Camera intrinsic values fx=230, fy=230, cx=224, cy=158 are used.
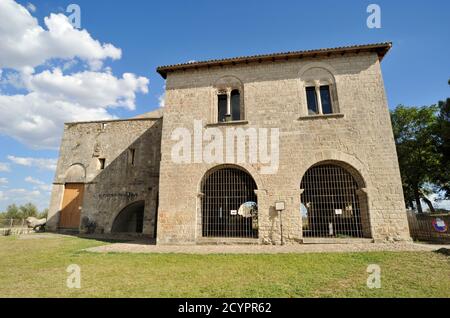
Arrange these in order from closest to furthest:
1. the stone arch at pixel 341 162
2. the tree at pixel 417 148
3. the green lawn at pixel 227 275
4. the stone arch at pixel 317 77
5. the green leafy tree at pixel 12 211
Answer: the green lawn at pixel 227 275, the stone arch at pixel 341 162, the stone arch at pixel 317 77, the tree at pixel 417 148, the green leafy tree at pixel 12 211

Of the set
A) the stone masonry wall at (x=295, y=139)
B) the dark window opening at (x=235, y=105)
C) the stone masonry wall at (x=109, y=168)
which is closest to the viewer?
the stone masonry wall at (x=295, y=139)

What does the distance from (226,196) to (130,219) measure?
8.35m

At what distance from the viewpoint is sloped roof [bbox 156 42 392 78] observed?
A: 10102 millimetres

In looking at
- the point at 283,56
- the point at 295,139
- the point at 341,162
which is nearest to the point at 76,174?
the point at 295,139

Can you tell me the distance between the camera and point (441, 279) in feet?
16.0

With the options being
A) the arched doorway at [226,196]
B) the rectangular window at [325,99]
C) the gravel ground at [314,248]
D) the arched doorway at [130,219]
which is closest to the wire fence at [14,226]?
the arched doorway at [130,219]

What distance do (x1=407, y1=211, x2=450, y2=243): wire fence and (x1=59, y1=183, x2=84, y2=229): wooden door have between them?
63.3 feet

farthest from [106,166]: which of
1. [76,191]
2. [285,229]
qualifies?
[285,229]

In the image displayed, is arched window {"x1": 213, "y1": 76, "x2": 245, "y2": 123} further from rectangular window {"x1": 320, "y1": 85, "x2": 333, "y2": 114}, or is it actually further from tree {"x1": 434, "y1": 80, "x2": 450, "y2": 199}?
tree {"x1": 434, "y1": 80, "x2": 450, "y2": 199}

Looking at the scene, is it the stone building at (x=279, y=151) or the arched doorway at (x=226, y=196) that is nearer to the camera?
the stone building at (x=279, y=151)

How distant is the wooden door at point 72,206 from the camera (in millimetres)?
15273

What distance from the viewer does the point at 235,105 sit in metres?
11.3

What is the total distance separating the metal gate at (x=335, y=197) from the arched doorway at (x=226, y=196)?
2.72 metres

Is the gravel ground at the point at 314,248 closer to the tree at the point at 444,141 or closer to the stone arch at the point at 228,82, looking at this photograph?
the stone arch at the point at 228,82
